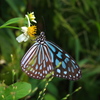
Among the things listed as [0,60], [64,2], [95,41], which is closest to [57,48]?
[0,60]

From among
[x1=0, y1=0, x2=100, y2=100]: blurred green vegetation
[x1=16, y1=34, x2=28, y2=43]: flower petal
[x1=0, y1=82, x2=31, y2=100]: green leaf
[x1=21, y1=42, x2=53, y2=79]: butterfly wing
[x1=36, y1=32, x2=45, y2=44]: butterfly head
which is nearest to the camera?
[x1=0, y1=82, x2=31, y2=100]: green leaf

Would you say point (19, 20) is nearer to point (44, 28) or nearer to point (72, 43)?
point (44, 28)

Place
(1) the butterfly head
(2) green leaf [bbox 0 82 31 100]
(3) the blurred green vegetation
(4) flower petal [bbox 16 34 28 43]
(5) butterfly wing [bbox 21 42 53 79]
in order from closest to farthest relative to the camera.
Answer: (2) green leaf [bbox 0 82 31 100]
(4) flower petal [bbox 16 34 28 43]
(5) butterfly wing [bbox 21 42 53 79]
(1) the butterfly head
(3) the blurred green vegetation

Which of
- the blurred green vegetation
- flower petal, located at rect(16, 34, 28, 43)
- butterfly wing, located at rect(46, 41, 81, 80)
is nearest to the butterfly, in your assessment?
butterfly wing, located at rect(46, 41, 81, 80)

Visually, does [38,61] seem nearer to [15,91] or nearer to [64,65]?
[64,65]

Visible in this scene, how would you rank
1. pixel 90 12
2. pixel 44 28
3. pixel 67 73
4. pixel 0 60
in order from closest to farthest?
pixel 67 73
pixel 0 60
pixel 44 28
pixel 90 12

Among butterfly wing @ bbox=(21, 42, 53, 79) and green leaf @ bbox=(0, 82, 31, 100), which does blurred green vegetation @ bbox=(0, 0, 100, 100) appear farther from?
green leaf @ bbox=(0, 82, 31, 100)

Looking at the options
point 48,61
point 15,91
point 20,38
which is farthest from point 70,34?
point 15,91
